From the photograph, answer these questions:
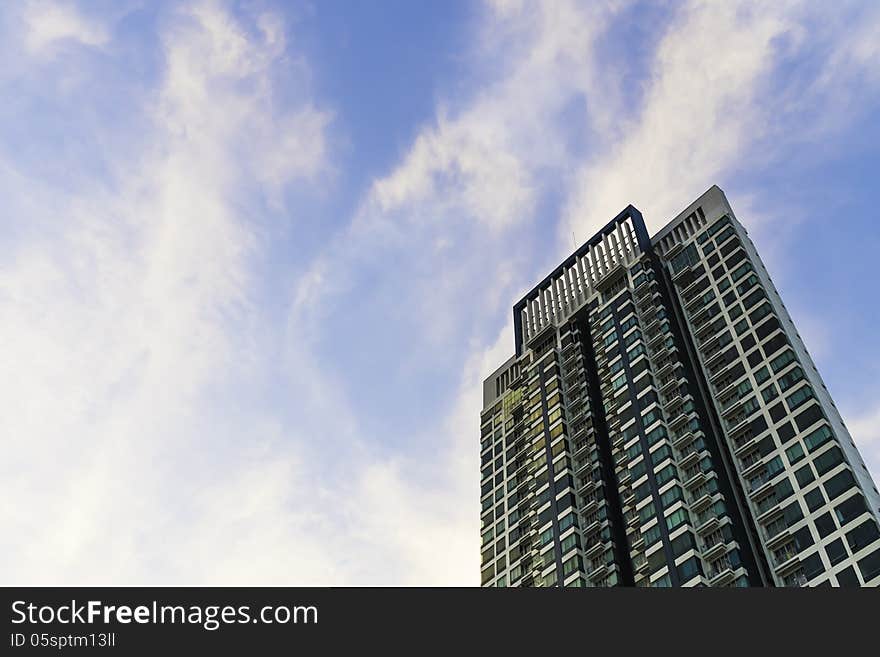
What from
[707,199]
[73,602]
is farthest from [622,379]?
[73,602]

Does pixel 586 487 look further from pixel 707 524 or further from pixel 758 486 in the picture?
pixel 758 486

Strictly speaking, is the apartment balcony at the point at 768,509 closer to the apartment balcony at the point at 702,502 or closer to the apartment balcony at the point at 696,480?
the apartment balcony at the point at 702,502

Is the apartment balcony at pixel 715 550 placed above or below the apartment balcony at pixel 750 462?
below

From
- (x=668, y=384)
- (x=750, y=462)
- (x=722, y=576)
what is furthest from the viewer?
(x=668, y=384)

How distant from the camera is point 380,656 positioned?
25156 millimetres

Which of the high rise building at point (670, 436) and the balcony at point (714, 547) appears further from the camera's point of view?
the balcony at point (714, 547)

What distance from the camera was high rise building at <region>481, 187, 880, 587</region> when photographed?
74938mm

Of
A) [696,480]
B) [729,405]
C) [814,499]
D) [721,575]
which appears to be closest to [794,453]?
[814,499]

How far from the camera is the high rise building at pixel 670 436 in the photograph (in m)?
74.9

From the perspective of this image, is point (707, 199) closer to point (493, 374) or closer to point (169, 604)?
point (493, 374)

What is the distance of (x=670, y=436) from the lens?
8906 centimetres

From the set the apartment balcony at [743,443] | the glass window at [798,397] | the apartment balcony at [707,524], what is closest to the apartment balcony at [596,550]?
the apartment balcony at [707,524]

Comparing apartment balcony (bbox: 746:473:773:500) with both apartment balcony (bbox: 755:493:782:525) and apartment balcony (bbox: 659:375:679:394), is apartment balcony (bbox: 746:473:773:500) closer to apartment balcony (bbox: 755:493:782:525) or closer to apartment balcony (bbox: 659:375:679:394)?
apartment balcony (bbox: 755:493:782:525)

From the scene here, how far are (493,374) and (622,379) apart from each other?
96.7ft
